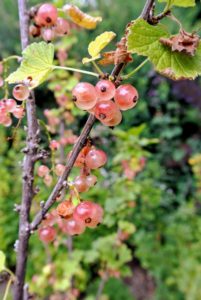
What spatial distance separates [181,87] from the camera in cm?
401

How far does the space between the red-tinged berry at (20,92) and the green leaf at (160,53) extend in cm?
20

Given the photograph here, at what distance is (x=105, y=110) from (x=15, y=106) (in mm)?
198

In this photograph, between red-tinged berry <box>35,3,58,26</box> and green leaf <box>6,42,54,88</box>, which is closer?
green leaf <box>6,42,54,88</box>

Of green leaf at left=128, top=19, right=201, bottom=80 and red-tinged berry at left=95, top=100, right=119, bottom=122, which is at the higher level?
green leaf at left=128, top=19, right=201, bottom=80

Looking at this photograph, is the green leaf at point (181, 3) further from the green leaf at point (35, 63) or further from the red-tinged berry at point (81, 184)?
the red-tinged berry at point (81, 184)

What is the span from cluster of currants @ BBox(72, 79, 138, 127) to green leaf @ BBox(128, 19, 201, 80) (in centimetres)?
5

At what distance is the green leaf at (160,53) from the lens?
0.49m

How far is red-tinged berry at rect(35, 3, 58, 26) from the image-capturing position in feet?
2.41

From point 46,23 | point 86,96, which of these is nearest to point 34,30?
point 46,23

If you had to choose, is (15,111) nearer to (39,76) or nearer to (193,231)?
(39,76)

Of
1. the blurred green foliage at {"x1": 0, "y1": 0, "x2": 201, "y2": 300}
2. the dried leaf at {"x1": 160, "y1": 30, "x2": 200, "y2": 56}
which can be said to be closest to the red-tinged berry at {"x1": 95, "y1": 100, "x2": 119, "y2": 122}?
the dried leaf at {"x1": 160, "y1": 30, "x2": 200, "y2": 56}

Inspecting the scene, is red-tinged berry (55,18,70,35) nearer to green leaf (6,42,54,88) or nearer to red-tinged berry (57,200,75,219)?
green leaf (6,42,54,88)

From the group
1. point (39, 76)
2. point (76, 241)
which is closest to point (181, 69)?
point (39, 76)

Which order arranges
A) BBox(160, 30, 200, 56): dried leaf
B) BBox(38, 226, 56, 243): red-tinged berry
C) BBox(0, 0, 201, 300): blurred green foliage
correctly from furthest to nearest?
BBox(0, 0, 201, 300): blurred green foliage < BBox(38, 226, 56, 243): red-tinged berry < BBox(160, 30, 200, 56): dried leaf
